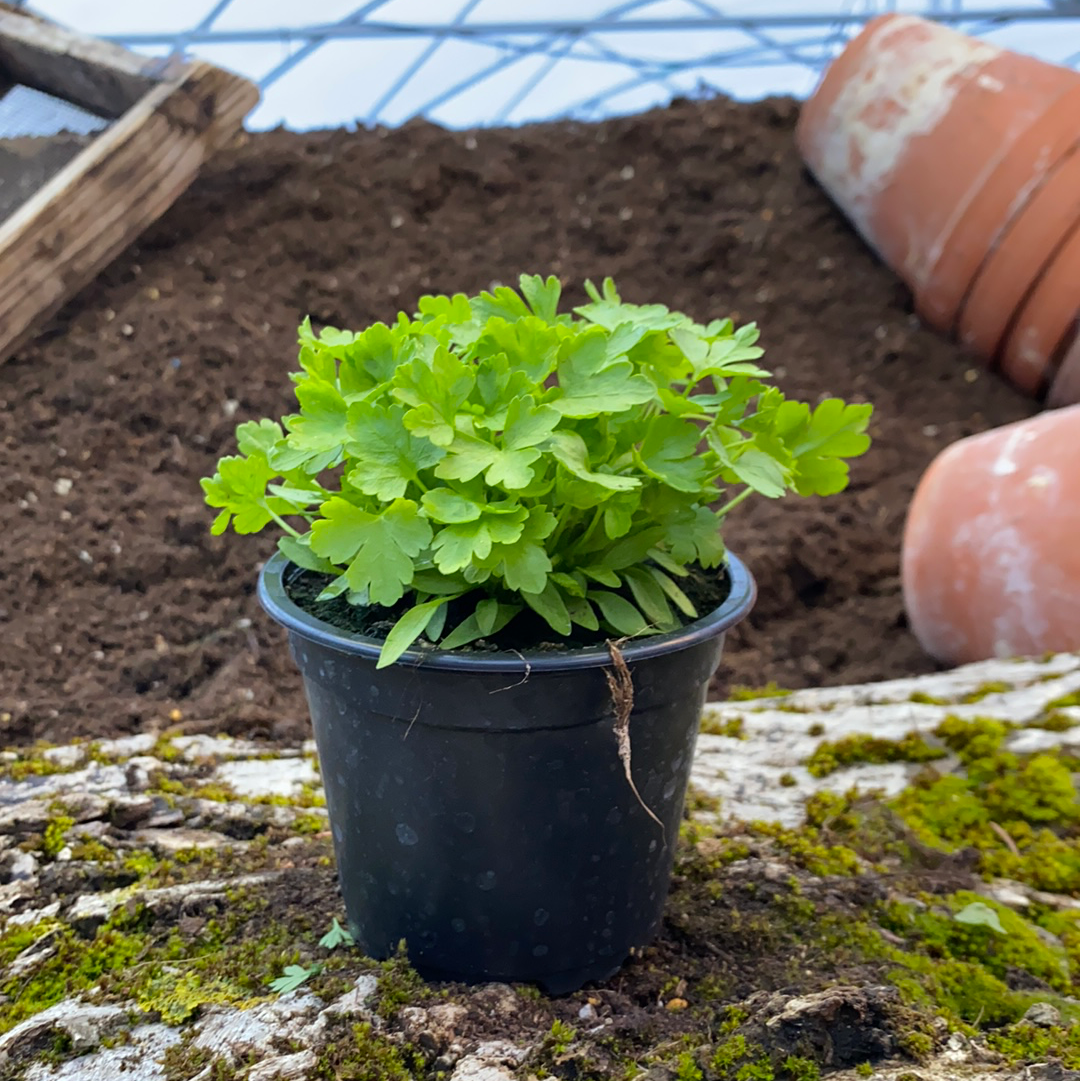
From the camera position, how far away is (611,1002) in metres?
1.07

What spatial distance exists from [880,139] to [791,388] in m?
1.11

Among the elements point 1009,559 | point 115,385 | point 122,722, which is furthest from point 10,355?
point 1009,559

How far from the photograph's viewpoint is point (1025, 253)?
3.20 m

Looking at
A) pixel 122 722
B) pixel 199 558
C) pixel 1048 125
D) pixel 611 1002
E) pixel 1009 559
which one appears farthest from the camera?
pixel 1048 125

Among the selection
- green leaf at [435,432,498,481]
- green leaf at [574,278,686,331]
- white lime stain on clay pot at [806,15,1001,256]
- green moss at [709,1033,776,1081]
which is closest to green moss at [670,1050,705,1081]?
green moss at [709,1033,776,1081]

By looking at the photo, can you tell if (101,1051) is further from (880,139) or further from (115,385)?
(880,139)

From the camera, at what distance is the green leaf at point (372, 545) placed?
871 millimetres

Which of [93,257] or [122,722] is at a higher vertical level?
[93,257]

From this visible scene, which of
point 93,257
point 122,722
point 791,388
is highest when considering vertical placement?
point 93,257

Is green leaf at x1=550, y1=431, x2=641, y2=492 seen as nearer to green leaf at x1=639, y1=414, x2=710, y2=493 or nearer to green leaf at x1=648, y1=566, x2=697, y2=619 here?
green leaf at x1=639, y1=414, x2=710, y2=493

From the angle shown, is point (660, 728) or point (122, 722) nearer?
point (660, 728)

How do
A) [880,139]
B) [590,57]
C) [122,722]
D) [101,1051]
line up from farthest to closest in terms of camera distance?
[590,57]
[880,139]
[122,722]
[101,1051]

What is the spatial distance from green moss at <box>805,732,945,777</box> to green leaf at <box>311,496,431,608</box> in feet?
3.47

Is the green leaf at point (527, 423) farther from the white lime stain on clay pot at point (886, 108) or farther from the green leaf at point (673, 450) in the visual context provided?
the white lime stain on clay pot at point (886, 108)
